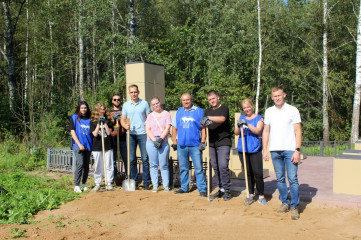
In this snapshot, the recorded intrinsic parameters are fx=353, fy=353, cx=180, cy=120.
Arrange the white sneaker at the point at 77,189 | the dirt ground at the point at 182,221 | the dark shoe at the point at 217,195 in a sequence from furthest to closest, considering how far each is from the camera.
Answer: the white sneaker at the point at 77,189, the dark shoe at the point at 217,195, the dirt ground at the point at 182,221

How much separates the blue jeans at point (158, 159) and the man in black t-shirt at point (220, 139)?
35.0 inches

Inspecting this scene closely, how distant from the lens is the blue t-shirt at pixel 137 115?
6.53m

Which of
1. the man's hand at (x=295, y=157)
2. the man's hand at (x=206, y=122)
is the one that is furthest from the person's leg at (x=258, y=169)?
the man's hand at (x=206, y=122)

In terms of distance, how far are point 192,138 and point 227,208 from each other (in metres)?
1.30

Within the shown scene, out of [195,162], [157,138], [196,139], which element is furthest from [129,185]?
[196,139]

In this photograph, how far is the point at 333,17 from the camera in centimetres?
1902

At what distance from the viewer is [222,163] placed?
582cm

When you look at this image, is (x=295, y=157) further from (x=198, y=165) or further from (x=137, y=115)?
(x=137, y=115)

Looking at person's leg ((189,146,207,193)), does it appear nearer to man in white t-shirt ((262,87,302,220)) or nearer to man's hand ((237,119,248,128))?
man's hand ((237,119,248,128))

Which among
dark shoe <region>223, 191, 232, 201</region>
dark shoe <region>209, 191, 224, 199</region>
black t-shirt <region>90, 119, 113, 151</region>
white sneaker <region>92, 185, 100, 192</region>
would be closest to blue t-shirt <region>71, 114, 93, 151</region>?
black t-shirt <region>90, 119, 113, 151</region>

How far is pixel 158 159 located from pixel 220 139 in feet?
4.30

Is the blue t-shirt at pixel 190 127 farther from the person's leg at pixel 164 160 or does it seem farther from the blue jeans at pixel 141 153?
the blue jeans at pixel 141 153

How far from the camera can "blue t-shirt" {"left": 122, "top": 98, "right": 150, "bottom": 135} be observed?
21.4 feet

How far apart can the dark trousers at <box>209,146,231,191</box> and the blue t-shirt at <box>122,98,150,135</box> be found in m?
1.41
